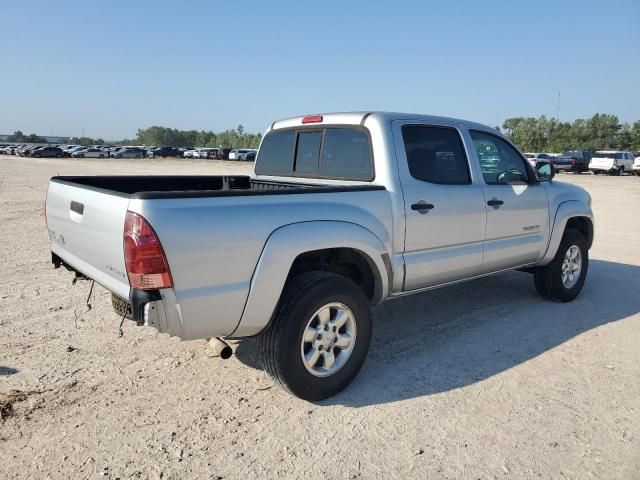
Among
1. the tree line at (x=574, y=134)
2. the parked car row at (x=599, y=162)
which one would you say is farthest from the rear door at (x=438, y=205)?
the tree line at (x=574, y=134)

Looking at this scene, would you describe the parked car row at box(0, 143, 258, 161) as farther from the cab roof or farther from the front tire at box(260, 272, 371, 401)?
the front tire at box(260, 272, 371, 401)

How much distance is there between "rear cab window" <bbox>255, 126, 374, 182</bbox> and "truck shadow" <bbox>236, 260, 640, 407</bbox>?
149 cm

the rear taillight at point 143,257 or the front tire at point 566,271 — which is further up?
the rear taillight at point 143,257

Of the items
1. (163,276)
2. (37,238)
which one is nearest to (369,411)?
(163,276)

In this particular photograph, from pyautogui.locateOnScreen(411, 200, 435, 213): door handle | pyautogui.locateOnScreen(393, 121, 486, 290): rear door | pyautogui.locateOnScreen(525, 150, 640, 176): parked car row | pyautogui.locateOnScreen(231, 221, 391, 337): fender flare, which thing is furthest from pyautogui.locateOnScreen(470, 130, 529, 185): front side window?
pyautogui.locateOnScreen(525, 150, 640, 176): parked car row

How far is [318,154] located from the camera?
4457mm

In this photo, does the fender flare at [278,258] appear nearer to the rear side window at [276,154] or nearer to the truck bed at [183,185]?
the truck bed at [183,185]

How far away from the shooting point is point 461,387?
357 centimetres

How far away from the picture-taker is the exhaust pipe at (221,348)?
3.26 meters

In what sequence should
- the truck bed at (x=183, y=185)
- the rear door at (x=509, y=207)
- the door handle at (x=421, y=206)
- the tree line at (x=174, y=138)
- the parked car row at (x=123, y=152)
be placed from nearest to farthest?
the truck bed at (x=183, y=185) < the door handle at (x=421, y=206) < the rear door at (x=509, y=207) < the parked car row at (x=123, y=152) < the tree line at (x=174, y=138)

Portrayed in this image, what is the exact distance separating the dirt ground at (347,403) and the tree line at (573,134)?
72.7m

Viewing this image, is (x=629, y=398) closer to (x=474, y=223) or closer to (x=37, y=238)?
(x=474, y=223)

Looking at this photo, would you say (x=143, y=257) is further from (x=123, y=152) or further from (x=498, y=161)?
(x=123, y=152)

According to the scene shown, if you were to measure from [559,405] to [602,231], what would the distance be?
28.7 feet
